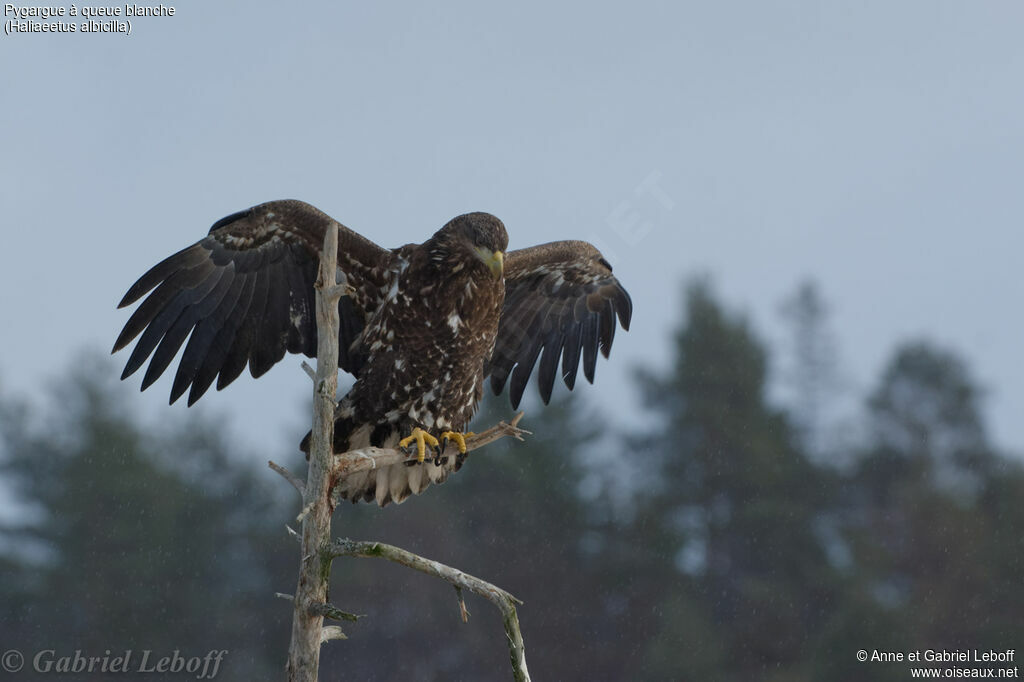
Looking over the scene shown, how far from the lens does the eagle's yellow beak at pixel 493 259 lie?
7.99m

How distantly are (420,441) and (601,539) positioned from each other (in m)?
30.2

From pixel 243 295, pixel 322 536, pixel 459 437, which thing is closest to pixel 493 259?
pixel 459 437

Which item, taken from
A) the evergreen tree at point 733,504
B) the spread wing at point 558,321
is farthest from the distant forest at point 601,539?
the spread wing at point 558,321

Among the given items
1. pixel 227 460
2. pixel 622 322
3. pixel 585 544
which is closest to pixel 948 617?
pixel 585 544

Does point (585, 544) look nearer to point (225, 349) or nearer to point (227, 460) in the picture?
point (227, 460)

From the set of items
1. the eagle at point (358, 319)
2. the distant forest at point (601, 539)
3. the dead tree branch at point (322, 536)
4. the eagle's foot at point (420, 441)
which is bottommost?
the dead tree branch at point (322, 536)

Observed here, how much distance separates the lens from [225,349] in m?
8.60

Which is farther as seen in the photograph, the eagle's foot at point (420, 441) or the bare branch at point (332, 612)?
the eagle's foot at point (420, 441)

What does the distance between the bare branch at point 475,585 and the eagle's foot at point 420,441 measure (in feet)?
5.43

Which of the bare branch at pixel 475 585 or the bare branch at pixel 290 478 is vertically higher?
the bare branch at pixel 290 478

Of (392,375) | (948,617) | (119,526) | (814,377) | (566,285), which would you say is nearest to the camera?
(392,375)

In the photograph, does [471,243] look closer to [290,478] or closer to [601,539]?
[290,478]

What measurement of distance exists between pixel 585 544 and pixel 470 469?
450 cm

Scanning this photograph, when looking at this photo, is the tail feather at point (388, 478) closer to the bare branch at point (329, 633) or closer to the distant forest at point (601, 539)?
the bare branch at point (329, 633)
